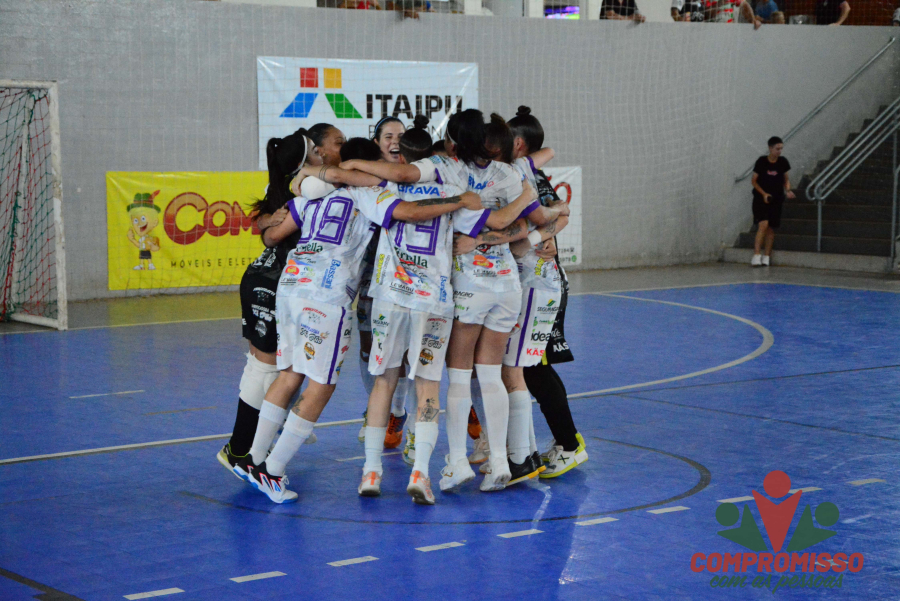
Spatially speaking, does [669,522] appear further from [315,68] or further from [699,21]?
[699,21]

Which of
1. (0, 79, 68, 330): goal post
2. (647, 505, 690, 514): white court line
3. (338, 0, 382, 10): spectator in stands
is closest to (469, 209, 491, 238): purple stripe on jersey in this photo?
(647, 505, 690, 514): white court line

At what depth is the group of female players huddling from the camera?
4.61 meters

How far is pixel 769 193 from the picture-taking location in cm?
1605

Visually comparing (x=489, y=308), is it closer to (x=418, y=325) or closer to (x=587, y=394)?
(x=418, y=325)

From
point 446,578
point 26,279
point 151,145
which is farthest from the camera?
point 151,145

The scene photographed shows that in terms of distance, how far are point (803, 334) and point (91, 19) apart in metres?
8.82

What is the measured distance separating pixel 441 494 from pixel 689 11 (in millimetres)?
13987

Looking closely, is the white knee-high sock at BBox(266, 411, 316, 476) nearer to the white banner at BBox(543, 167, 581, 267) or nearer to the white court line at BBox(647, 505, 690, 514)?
the white court line at BBox(647, 505, 690, 514)

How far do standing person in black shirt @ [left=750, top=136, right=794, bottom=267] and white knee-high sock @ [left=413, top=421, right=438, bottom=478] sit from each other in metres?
12.5

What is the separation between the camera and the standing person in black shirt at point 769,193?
16.0 meters

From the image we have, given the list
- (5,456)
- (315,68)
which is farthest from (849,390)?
(315,68)

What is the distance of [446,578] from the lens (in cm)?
370

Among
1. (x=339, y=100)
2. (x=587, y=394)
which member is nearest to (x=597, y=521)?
(x=587, y=394)

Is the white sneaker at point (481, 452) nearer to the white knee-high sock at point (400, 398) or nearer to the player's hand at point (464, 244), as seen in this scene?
the white knee-high sock at point (400, 398)
